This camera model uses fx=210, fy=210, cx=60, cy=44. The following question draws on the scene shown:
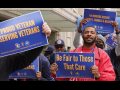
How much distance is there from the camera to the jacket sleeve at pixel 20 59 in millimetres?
2579

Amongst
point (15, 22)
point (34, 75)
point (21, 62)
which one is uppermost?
point (15, 22)

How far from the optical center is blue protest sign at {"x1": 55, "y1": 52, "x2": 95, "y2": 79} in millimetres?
2928

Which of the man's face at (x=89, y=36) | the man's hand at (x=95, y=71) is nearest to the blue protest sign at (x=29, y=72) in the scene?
the man's face at (x=89, y=36)

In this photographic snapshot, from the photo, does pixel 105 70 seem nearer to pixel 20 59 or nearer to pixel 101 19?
pixel 20 59

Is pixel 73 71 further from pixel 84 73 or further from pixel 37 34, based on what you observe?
pixel 37 34

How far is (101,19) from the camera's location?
423 centimetres

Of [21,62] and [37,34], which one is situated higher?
[37,34]

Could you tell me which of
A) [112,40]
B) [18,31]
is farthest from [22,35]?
[112,40]

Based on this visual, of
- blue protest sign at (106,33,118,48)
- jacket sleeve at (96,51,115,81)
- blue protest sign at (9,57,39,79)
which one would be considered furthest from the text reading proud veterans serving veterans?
blue protest sign at (106,33,118,48)

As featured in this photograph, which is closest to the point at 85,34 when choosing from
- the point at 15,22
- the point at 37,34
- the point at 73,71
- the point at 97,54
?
the point at 97,54

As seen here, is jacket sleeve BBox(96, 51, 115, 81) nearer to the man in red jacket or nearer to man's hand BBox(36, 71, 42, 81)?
the man in red jacket

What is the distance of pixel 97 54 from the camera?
3.01m

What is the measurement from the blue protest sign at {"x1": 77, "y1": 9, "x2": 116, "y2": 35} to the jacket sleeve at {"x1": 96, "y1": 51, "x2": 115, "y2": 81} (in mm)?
1358

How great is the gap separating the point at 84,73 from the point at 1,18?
29.7 ft
